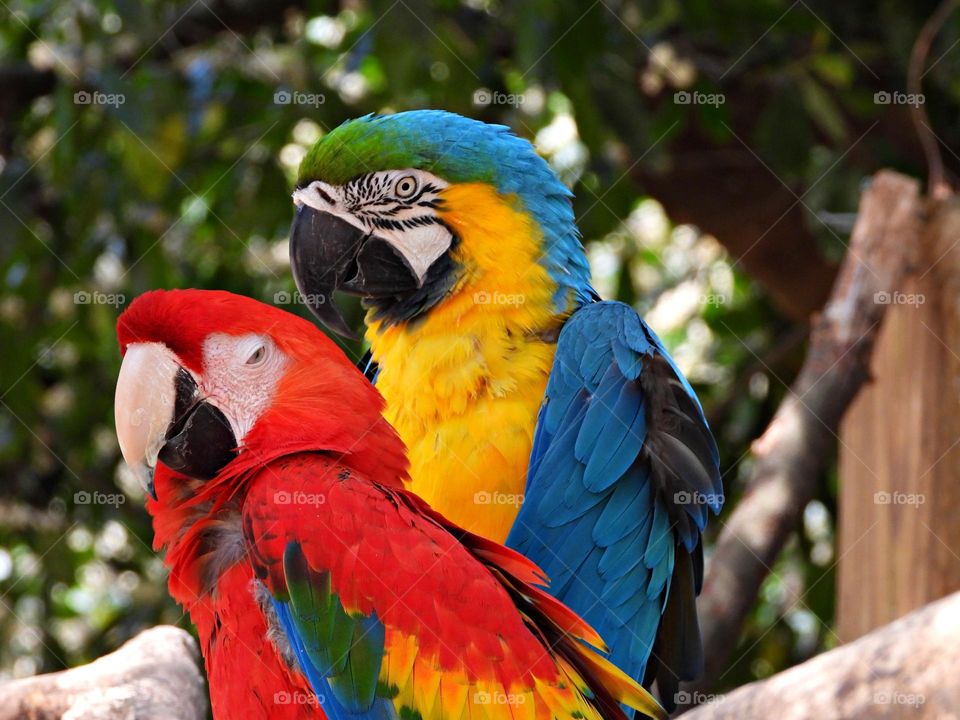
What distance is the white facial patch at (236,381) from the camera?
1.34 m

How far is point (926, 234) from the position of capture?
83.0 inches

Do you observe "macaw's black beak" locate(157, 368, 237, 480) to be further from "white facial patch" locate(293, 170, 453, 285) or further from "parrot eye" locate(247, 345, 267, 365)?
"white facial patch" locate(293, 170, 453, 285)

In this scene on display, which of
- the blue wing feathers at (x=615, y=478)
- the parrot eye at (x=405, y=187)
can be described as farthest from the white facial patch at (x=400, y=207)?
the blue wing feathers at (x=615, y=478)

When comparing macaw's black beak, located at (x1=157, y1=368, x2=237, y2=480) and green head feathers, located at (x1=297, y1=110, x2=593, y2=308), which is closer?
macaw's black beak, located at (x1=157, y1=368, x2=237, y2=480)

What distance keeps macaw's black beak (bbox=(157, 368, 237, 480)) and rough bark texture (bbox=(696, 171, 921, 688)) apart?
959mm

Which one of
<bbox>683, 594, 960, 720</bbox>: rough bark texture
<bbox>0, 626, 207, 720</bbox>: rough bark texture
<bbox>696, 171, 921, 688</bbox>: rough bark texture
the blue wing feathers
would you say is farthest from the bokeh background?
<bbox>683, 594, 960, 720</bbox>: rough bark texture

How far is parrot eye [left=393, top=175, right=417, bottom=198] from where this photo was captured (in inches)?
64.6

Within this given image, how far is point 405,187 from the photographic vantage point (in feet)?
5.39

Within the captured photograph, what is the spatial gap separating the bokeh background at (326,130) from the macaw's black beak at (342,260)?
2.16 feet

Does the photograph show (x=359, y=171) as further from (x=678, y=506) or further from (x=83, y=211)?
(x=83, y=211)

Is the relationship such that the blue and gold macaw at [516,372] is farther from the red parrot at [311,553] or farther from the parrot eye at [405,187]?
the red parrot at [311,553]

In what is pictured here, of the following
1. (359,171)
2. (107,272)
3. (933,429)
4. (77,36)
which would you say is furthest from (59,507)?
(933,429)

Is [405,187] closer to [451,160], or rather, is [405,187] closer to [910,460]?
[451,160]

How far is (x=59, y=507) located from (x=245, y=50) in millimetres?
1490
